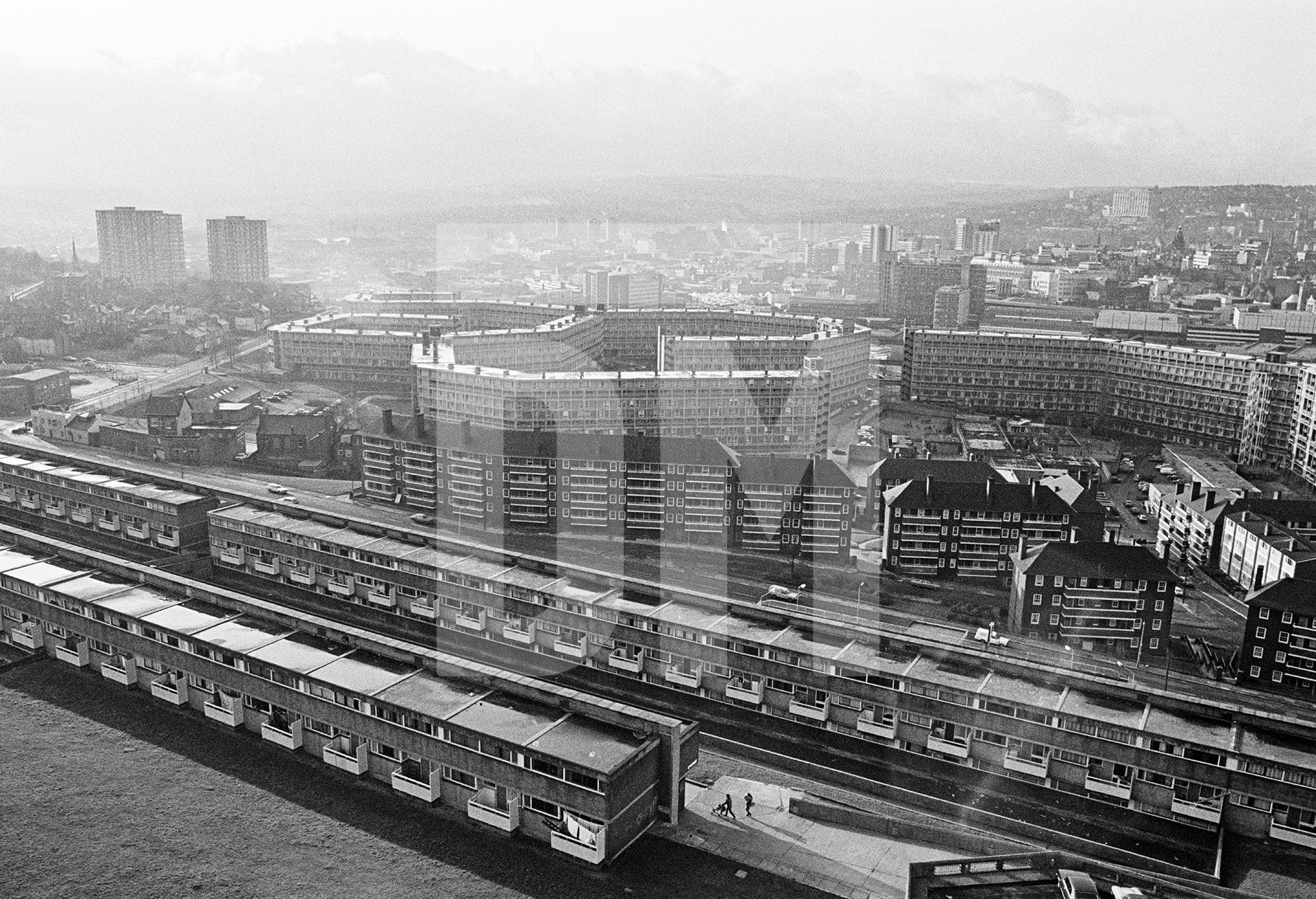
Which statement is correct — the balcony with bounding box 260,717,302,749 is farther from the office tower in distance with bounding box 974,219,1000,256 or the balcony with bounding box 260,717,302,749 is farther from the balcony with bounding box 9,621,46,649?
the office tower in distance with bounding box 974,219,1000,256

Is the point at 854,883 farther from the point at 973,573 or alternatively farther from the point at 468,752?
the point at 973,573

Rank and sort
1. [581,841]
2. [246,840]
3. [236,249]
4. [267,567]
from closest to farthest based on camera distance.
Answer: [581,841]
[246,840]
[267,567]
[236,249]

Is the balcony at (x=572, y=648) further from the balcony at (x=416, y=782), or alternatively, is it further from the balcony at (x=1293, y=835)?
the balcony at (x=1293, y=835)

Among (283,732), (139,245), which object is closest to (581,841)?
(283,732)

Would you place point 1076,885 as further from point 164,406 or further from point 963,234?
point 963,234

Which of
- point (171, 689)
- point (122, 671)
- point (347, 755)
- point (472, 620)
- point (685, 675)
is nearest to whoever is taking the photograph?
point (347, 755)
